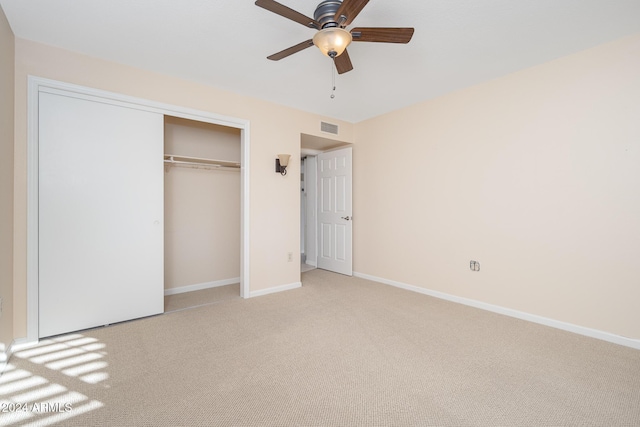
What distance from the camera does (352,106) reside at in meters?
3.96

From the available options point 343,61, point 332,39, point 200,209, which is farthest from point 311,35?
point 200,209

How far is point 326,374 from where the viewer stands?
1.93 meters

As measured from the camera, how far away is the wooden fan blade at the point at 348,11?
5.16 feet

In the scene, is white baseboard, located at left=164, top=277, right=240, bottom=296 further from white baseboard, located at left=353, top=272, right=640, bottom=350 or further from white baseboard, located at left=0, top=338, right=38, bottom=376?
white baseboard, located at left=353, top=272, right=640, bottom=350

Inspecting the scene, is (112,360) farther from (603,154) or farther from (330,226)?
(603,154)

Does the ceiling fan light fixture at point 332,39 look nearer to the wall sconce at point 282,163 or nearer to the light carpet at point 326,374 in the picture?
the wall sconce at point 282,163

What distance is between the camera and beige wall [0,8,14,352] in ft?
6.63

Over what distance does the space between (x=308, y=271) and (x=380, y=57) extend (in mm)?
3511

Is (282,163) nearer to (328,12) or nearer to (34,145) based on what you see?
(328,12)

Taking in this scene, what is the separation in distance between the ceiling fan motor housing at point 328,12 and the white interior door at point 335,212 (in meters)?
2.88

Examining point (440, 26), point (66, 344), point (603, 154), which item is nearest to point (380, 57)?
point (440, 26)

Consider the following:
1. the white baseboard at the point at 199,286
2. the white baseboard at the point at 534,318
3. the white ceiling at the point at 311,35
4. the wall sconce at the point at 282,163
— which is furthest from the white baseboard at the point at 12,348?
the white baseboard at the point at 534,318

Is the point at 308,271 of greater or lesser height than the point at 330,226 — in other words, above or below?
below

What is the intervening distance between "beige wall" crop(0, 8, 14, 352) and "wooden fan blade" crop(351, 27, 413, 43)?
246 cm
